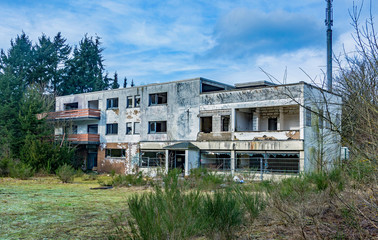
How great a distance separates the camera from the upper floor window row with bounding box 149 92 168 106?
35469 mm

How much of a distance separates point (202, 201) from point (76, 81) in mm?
51985

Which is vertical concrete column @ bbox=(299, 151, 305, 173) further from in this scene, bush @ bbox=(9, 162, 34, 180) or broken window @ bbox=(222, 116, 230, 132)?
bush @ bbox=(9, 162, 34, 180)

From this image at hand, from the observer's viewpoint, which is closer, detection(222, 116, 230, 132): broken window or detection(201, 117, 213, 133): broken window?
detection(222, 116, 230, 132): broken window

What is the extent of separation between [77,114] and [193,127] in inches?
563

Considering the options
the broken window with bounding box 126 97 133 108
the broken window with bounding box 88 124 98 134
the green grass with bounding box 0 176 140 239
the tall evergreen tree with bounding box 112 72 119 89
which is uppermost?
the tall evergreen tree with bounding box 112 72 119 89

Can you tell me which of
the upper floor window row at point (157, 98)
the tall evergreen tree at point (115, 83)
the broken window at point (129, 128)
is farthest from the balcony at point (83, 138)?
the tall evergreen tree at point (115, 83)

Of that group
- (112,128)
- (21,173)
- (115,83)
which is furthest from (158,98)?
(115,83)

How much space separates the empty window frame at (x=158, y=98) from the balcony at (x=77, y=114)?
700 centimetres

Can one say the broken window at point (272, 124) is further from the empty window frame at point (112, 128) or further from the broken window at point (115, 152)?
the empty window frame at point (112, 128)

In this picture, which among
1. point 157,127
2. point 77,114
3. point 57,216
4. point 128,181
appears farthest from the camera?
point 77,114

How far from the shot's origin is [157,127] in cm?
3519

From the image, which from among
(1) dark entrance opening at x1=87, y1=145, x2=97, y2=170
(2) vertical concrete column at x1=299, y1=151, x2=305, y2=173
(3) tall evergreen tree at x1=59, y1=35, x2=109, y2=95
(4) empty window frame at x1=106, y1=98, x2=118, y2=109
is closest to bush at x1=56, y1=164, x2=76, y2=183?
(2) vertical concrete column at x1=299, y1=151, x2=305, y2=173

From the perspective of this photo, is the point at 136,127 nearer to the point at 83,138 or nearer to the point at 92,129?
the point at 83,138

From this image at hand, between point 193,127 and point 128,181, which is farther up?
point 193,127
